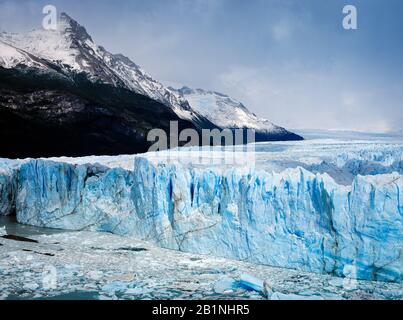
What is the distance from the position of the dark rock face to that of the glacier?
11243 millimetres

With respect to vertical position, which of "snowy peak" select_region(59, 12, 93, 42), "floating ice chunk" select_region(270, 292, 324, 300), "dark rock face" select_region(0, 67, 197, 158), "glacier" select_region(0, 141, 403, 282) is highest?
"snowy peak" select_region(59, 12, 93, 42)

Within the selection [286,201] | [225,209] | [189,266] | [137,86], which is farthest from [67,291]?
[137,86]

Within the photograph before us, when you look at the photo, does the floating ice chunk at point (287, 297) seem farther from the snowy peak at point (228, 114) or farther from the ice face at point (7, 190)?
the snowy peak at point (228, 114)

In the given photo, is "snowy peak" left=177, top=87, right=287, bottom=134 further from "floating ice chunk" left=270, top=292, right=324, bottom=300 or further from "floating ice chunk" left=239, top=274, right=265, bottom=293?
"floating ice chunk" left=270, top=292, right=324, bottom=300

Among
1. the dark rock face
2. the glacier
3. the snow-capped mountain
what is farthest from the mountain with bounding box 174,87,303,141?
the glacier

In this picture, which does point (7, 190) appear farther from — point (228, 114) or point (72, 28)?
point (228, 114)

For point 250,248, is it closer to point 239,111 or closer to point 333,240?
point 333,240

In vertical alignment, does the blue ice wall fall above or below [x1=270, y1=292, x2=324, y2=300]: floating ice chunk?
above

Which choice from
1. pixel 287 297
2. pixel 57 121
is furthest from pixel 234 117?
pixel 287 297

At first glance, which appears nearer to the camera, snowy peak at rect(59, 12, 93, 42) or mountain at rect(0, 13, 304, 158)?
mountain at rect(0, 13, 304, 158)

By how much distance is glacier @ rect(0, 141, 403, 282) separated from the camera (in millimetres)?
5797

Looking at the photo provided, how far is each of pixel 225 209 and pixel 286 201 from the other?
112 cm

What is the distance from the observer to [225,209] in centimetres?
696

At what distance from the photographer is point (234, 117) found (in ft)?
153
